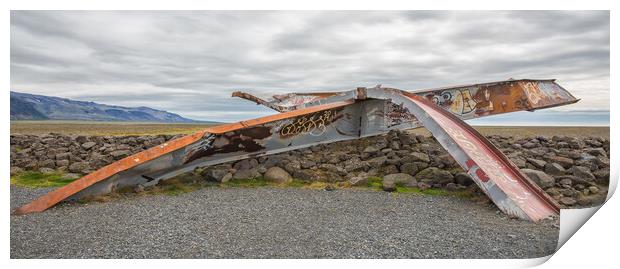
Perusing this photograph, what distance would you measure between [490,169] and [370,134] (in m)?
3.81

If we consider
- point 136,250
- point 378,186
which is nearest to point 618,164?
point 378,186

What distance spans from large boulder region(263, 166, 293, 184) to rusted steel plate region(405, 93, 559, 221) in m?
2.57

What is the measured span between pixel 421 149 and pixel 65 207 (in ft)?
22.0

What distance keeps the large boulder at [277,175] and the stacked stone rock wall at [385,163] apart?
2 cm

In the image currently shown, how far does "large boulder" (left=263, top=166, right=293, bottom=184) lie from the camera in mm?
7766

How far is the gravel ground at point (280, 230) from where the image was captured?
433cm

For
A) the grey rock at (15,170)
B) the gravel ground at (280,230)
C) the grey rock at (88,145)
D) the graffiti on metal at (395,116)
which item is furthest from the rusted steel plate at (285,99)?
the gravel ground at (280,230)

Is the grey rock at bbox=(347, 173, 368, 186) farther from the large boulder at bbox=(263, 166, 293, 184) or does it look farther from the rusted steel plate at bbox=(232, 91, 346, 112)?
the rusted steel plate at bbox=(232, 91, 346, 112)

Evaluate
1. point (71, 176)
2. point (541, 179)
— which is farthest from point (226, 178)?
point (541, 179)

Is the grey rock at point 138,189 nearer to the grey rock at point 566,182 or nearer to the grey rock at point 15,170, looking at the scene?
the grey rock at point 15,170

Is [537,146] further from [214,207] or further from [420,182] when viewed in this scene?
[214,207]

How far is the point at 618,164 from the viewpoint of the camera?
5676mm

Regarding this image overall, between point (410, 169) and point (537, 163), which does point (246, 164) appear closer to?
point (410, 169)

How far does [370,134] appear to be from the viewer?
941 cm
